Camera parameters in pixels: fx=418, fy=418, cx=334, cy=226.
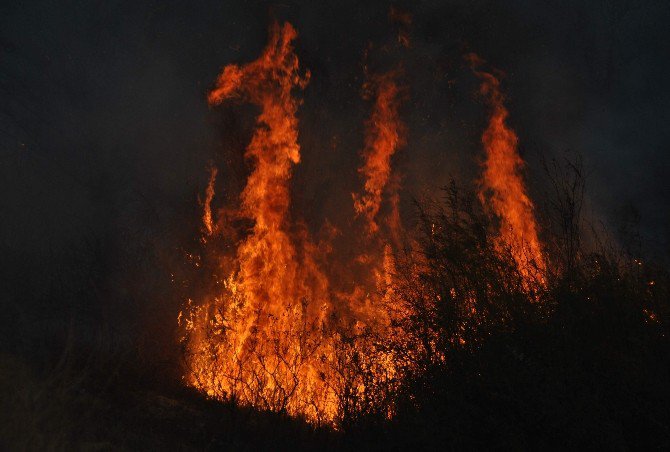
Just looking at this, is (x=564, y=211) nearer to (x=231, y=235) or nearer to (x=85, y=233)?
(x=231, y=235)

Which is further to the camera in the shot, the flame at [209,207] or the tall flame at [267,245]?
the flame at [209,207]

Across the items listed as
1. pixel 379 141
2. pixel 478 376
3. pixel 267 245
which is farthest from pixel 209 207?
pixel 478 376

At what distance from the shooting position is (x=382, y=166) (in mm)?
→ 8641

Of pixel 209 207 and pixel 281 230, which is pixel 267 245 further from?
pixel 209 207

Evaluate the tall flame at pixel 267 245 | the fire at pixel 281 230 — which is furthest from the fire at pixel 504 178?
the tall flame at pixel 267 245

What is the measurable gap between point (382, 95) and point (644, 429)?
7.70 metres

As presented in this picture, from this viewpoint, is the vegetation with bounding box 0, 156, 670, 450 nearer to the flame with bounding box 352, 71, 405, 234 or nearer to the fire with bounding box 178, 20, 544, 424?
the fire with bounding box 178, 20, 544, 424

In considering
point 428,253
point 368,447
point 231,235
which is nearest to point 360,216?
point 231,235

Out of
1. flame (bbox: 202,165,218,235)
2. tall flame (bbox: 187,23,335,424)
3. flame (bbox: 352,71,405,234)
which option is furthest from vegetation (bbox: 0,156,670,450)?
flame (bbox: 352,71,405,234)

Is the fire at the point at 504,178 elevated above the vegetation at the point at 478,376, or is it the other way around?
the fire at the point at 504,178

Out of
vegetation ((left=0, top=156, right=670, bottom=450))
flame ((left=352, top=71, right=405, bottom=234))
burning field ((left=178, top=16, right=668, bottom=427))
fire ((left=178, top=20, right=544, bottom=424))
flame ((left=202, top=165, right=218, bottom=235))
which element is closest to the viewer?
vegetation ((left=0, top=156, right=670, bottom=450))

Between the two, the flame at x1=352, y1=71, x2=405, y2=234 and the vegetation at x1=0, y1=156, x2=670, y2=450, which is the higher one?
the flame at x1=352, y1=71, x2=405, y2=234

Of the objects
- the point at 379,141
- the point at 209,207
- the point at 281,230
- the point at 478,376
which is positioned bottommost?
the point at 478,376

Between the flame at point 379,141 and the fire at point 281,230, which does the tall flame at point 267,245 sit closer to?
the fire at point 281,230
